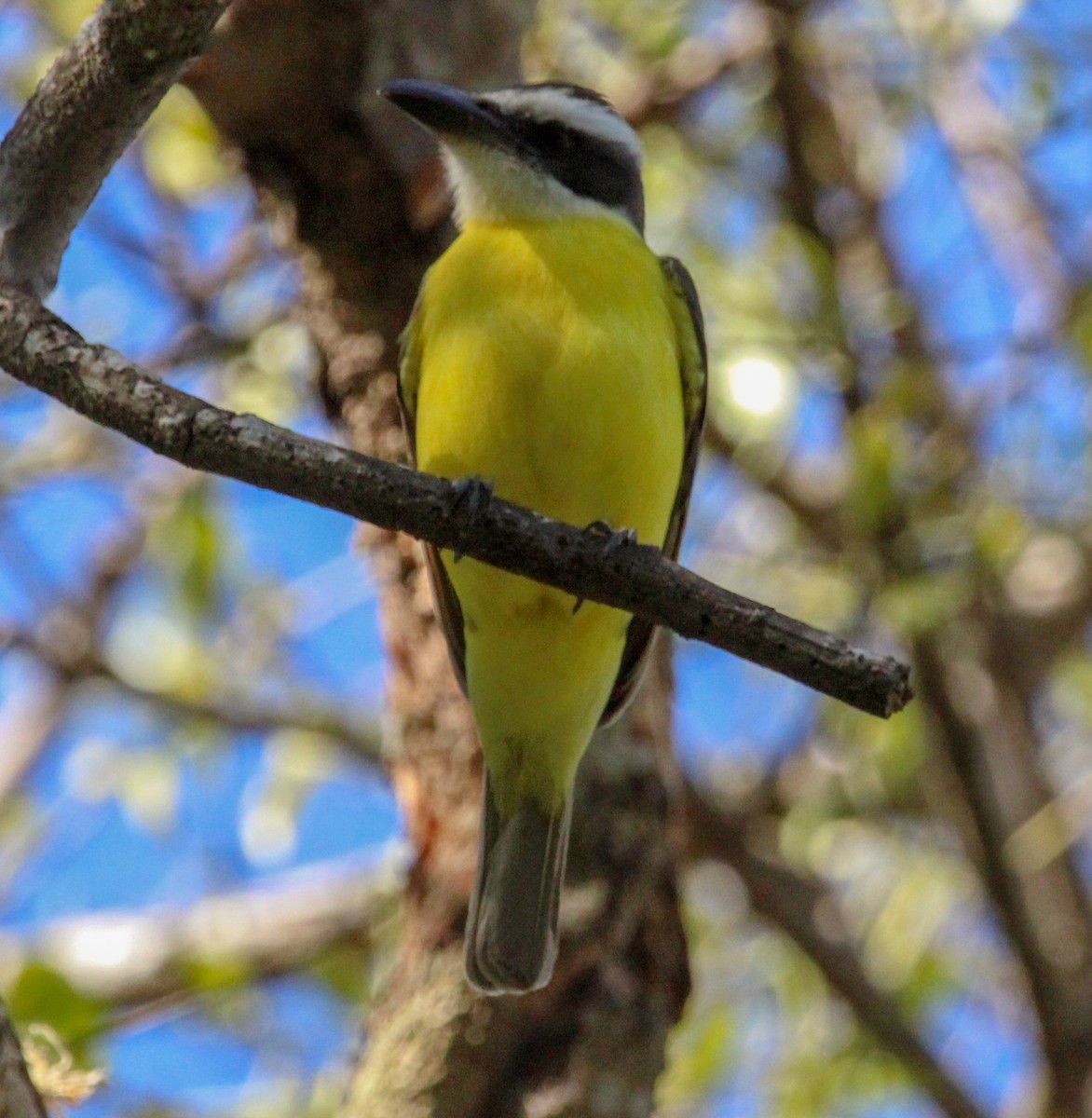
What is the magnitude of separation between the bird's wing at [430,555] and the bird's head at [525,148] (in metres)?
0.36

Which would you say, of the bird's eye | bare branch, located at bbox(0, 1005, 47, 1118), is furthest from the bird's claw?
the bird's eye

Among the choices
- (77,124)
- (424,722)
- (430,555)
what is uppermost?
(77,124)

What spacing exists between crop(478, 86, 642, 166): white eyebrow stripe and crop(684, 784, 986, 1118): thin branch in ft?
7.32

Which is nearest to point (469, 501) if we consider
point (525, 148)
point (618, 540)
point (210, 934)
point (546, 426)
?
point (618, 540)

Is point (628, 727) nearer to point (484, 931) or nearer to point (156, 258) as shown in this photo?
point (484, 931)

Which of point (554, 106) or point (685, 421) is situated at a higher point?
point (554, 106)

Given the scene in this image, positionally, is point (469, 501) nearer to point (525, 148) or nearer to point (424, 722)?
point (525, 148)

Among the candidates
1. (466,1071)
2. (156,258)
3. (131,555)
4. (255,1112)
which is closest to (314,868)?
(255,1112)

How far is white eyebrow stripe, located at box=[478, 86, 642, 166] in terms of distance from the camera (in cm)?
440

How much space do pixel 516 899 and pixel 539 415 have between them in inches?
46.6

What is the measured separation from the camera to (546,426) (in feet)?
12.1

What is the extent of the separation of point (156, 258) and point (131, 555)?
60.9 inches

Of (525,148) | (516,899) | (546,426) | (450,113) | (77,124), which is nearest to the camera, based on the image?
(77,124)

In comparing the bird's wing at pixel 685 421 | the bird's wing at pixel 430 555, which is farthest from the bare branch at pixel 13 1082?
the bird's wing at pixel 685 421
